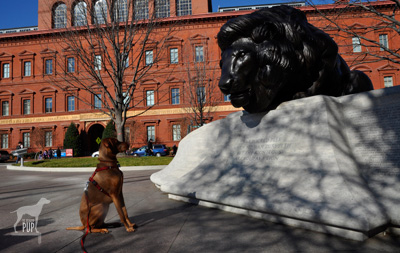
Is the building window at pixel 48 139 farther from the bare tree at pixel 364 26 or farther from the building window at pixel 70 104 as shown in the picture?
the bare tree at pixel 364 26

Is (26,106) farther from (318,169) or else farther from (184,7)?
(318,169)

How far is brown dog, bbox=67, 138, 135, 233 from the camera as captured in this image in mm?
2723

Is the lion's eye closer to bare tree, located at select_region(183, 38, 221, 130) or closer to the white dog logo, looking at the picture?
the white dog logo

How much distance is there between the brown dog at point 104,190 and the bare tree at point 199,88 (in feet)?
66.2

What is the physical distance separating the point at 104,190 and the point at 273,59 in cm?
270

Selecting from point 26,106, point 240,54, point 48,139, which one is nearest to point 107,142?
point 240,54

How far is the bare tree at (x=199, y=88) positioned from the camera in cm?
2378

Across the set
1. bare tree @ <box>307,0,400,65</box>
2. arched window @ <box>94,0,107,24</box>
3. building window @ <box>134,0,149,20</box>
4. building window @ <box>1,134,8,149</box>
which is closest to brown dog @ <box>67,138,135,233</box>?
bare tree @ <box>307,0,400,65</box>

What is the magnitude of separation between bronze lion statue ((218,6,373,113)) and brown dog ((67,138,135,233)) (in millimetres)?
1716

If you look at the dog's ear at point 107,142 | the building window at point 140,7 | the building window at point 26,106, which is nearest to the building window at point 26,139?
the building window at point 26,106

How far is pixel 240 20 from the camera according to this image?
3.71 m

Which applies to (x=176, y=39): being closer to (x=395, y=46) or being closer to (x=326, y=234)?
(x=395, y=46)

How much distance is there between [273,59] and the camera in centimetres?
354

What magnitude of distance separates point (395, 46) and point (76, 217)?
34611mm
